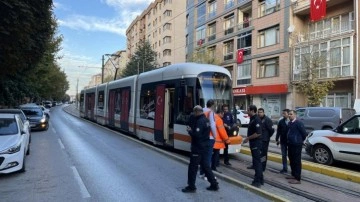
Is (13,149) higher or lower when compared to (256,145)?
lower

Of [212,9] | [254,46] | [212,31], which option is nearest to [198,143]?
[254,46]

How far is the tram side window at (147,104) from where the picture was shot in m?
14.8

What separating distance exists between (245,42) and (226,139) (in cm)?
3360

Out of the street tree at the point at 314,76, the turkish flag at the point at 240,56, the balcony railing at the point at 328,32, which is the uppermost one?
the balcony railing at the point at 328,32

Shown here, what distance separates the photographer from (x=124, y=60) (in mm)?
127500

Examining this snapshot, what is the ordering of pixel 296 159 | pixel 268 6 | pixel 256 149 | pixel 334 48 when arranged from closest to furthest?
pixel 256 149 → pixel 296 159 → pixel 334 48 → pixel 268 6

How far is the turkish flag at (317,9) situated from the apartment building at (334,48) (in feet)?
3.62

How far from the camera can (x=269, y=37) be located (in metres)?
37.5

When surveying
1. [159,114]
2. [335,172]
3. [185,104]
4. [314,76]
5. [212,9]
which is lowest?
[335,172]

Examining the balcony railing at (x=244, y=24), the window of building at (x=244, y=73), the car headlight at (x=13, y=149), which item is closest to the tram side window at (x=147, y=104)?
the car headlight at (x=13, y=149)

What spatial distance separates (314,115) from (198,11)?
3555 cm

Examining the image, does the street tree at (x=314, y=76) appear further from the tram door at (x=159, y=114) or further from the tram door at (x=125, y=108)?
the tram door at (x=159, y=114)

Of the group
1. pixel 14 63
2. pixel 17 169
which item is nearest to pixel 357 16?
pixel 14 63

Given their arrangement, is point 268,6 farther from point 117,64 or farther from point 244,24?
point 117,64
